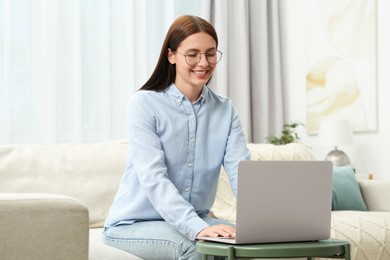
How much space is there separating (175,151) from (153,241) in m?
0.30

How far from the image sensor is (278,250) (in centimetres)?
167

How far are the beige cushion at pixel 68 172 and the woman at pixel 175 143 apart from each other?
574mm

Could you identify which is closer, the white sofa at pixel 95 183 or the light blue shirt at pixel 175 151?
the light blue shirt at pixel 175 151

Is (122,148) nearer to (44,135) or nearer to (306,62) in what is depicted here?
(44,135)

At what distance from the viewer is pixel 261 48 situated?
18.0ft

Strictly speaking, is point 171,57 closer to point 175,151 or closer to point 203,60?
point 203,60

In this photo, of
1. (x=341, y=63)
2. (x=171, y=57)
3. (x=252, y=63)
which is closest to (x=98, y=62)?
(x=252, y=63)

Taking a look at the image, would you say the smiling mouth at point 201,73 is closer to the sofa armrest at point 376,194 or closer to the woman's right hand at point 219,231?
the woman's right hand at point 219,231

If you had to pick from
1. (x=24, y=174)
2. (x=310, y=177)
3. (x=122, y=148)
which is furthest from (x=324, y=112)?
(x=310, y=177)

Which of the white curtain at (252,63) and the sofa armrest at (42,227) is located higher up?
the white curtain at (252,63)

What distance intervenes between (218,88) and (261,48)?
0.48 m

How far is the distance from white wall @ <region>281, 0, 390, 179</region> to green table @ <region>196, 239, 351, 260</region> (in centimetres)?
290

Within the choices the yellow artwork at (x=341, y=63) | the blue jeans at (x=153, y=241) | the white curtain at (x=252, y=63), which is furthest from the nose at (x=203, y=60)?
the white curtain at (x=252, y=63)

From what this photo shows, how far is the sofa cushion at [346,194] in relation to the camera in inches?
138
